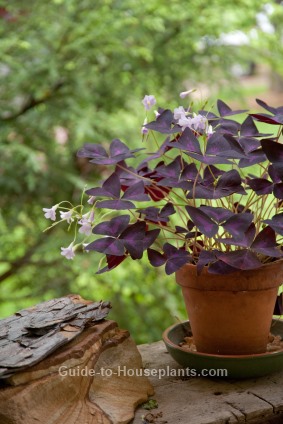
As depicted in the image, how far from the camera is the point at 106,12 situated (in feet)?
8.11

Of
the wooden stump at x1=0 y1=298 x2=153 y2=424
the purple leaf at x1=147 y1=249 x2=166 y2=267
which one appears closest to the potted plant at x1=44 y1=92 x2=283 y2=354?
the purple leaf at x1=147 y1=249 x2=166 y2=267

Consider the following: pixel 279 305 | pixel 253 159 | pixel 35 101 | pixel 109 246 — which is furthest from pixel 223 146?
pixel 35 101

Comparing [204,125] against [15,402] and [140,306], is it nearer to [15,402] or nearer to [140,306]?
[15,402]

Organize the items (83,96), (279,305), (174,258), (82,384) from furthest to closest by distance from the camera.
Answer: (83,96) → (279,305) → (174,258) → (82,384)

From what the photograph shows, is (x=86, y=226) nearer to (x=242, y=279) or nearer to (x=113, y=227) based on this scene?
(x=113, y=227)

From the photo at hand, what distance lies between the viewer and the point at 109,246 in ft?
3.37

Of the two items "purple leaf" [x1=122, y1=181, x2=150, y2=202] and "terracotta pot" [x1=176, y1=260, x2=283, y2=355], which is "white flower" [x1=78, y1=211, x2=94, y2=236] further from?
"terracotta pot" [x1=176, y1=260, x2=283, y2=355]

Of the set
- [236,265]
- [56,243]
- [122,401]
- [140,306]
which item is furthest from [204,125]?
[140,306]

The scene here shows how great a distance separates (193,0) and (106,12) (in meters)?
0.39

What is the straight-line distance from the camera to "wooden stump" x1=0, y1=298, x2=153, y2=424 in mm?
894

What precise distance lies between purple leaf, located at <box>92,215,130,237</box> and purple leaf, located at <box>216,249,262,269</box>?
176mm

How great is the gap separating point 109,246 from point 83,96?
66.8 inches

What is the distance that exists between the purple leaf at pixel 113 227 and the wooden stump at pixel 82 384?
6.6 inches

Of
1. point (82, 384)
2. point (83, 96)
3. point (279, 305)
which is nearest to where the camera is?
point (82, 384)
